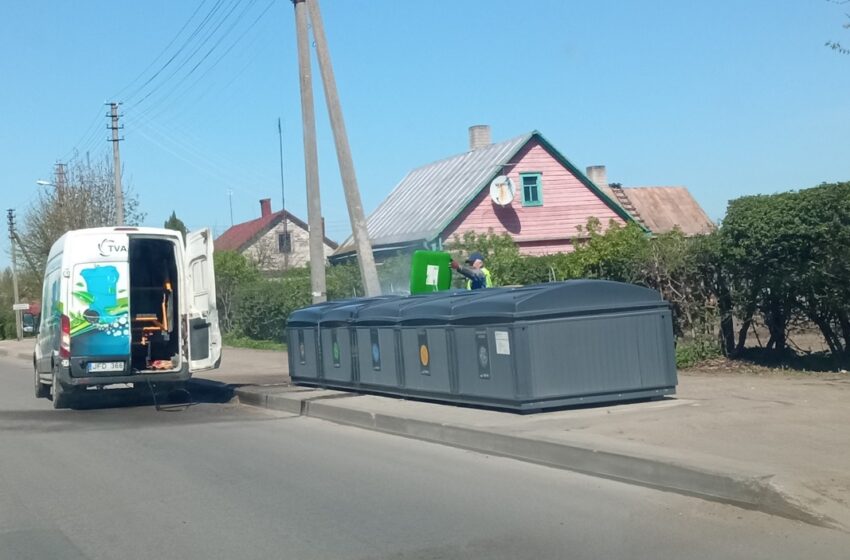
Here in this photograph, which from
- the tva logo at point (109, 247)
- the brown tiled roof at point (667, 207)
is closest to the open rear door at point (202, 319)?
the tva logo at point (109, 247)

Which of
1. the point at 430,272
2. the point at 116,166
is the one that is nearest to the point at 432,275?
the point at 430,272

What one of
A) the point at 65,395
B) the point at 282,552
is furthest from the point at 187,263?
the point at 282,552

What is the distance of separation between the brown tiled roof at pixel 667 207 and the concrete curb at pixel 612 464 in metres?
31.2

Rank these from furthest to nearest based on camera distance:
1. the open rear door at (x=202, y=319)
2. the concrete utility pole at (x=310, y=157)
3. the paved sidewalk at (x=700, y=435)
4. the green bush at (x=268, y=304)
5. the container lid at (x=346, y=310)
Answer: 1. the green bush at (x=268, y=304)
2. the concrete utility pole at (x=310, y=157)
3. the open rear door at (x=202, y=319)
4. the container lid at (x=346, y=310)
5. the paved sidewalk at (x=700, y=435)

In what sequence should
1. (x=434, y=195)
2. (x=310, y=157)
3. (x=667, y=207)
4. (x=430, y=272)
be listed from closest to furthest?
(x=430, y=272) < (x=310, y=157) < (x=434, y=195) < (x=667, y=207)

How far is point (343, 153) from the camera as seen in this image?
17375 millimetres

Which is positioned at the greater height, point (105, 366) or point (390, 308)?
point (390, 308)

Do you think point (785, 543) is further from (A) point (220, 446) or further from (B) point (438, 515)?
(A) point (220, 446)

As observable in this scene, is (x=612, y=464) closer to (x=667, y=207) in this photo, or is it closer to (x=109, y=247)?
(x=109, y=247)

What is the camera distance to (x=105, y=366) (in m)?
14.5

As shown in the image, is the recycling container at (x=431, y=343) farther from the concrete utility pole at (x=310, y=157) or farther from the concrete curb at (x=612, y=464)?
the concrete utility pole at (x=310, y=157)

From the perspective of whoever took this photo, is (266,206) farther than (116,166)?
Yes

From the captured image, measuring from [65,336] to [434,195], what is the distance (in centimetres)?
1913

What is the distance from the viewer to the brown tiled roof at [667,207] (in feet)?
138
